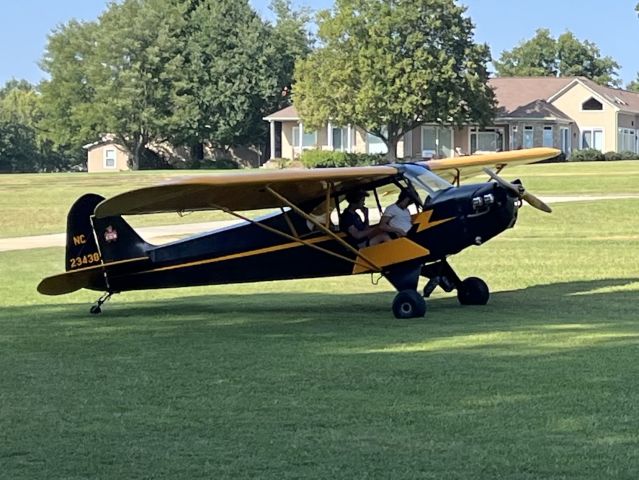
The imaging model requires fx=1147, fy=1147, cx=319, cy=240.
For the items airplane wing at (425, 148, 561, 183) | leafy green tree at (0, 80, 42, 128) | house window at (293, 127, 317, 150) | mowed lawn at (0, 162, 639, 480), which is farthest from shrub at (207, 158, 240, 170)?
mowed lawn at (0, 162, 639, 480)

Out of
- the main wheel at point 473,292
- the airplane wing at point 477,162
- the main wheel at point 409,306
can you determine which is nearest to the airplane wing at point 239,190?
the main wheel at point 409,306

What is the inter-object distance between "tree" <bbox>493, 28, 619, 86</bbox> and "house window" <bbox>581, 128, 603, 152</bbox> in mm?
49151

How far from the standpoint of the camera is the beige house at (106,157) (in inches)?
3669

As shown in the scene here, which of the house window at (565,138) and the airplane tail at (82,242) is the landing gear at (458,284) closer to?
the airplane tail at (82,242)

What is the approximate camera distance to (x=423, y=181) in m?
15.2

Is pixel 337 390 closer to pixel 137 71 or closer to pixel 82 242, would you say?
pixel 82 242

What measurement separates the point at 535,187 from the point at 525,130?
38.1 meters

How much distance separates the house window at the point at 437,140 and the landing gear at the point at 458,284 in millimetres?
63586

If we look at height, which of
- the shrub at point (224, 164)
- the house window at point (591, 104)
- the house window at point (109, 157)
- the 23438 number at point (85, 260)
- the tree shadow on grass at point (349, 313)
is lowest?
the tree shadow on grass at point (349, 313)

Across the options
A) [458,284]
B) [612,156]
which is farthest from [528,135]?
[458,284]

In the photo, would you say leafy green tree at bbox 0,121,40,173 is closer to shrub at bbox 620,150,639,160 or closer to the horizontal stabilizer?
shrub at bbox 620,150,639,160

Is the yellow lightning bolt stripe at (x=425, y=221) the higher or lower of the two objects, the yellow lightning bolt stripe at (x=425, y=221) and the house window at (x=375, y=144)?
the lower

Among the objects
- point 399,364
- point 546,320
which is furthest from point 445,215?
point 399,364

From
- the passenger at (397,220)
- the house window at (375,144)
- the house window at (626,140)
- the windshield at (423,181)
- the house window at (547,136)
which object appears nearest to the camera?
the passenger at (397,220)
